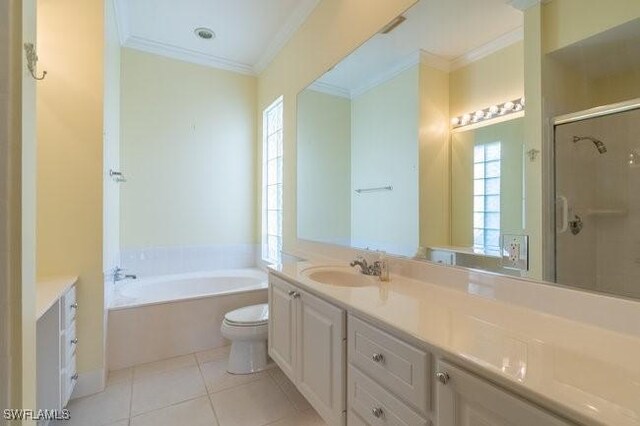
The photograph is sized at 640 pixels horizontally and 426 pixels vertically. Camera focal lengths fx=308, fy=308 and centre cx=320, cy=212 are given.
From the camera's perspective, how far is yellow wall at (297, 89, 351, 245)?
2322 mm

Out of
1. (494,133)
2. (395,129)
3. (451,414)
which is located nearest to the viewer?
(451,414)

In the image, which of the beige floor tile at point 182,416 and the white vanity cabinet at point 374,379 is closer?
the white vanity cabinet at point 374,379

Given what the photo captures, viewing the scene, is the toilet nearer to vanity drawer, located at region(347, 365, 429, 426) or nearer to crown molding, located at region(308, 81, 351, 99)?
vanity drawer, located at region(347, 365, 429, 426)

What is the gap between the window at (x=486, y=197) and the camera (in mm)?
1300

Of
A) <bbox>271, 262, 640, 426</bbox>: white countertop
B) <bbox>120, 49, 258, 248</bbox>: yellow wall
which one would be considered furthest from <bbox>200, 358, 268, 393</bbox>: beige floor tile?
<bbox>120, 49, 258, 248</bbox>: yellow wall

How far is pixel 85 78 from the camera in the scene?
1930mm

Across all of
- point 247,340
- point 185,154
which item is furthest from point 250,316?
point 185,154

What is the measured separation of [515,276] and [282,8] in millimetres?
2621

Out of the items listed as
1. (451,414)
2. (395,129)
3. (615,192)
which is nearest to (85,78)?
(395,129)

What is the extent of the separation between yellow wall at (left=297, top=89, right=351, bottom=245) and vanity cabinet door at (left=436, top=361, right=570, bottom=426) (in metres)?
1.43

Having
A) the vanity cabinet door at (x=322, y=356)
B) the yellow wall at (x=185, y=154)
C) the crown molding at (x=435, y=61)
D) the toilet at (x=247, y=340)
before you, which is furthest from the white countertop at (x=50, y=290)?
the crown molding at (x=435, y=61)

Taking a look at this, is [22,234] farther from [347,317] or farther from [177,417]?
[177,417]

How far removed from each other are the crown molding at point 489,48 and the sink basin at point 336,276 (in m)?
1.16

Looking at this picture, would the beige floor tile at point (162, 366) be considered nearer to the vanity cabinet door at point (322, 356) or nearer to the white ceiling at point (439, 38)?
the vanity cabinet door at point (322, 356)
